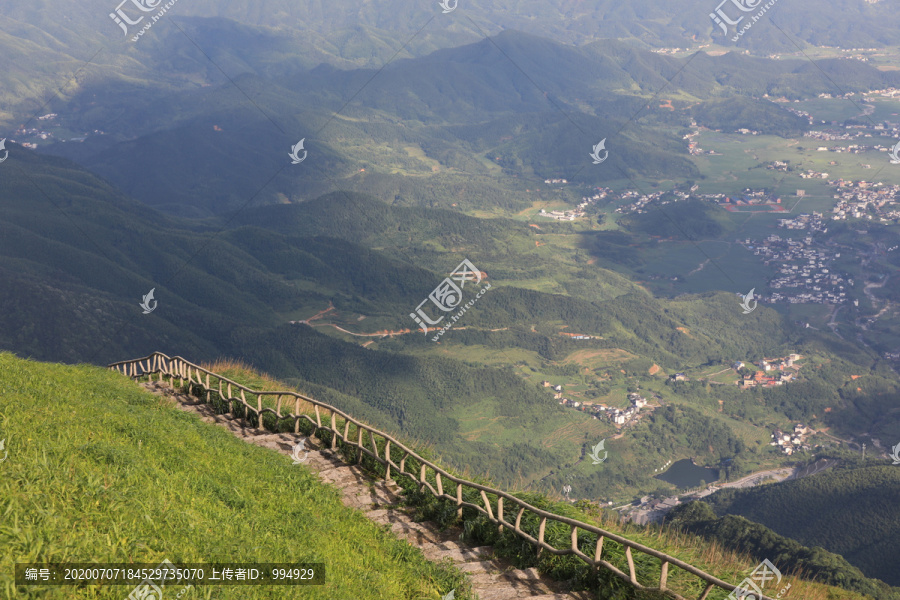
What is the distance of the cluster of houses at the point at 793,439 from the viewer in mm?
96750

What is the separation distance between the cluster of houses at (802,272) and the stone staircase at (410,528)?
168573mm

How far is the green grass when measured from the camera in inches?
325

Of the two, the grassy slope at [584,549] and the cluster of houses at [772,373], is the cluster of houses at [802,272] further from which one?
the grassy slope at [584,549]

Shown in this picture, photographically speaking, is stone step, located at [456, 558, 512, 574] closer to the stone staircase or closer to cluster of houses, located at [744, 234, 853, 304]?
the stone staircase

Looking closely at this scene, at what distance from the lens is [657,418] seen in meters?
103

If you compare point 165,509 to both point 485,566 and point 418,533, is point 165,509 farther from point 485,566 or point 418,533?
point 485,566

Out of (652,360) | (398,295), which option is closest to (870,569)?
(652,360)

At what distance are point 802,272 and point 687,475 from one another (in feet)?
369

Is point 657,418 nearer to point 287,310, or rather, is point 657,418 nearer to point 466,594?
point 287,310

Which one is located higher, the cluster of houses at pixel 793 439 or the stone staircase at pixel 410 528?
the stone staircase at pixel 410 528

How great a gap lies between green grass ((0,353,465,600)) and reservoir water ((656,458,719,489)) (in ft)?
279

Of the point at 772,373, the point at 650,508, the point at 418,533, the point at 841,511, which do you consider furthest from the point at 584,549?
the point at 772,373

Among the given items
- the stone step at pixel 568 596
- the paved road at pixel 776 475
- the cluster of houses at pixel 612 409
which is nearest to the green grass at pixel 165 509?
the stone step at pixel 568 596

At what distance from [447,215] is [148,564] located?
621 feet
